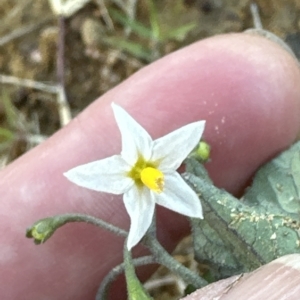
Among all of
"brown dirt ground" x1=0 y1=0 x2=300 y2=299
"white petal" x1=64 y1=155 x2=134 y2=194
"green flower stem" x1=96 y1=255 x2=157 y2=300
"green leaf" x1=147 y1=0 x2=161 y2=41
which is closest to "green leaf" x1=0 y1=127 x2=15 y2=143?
"brown dirt ground" x1=0 y1=0 x2=300 y2=299

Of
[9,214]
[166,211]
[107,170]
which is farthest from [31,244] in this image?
[107,170]

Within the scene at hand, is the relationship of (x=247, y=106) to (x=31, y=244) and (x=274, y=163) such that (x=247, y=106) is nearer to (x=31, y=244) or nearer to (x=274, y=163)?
(x=274, y=163)

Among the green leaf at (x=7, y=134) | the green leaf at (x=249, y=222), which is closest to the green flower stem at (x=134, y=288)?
the green leaf at (x=249, y=222)

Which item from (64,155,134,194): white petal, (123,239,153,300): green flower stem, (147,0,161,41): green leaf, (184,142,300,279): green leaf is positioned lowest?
(184,142,300,279): green leaf

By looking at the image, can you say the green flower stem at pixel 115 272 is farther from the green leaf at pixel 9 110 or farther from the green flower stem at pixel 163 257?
the green leaf at pixel 9 110

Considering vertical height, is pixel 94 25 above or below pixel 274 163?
above

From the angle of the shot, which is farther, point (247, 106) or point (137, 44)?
point (137, 44)

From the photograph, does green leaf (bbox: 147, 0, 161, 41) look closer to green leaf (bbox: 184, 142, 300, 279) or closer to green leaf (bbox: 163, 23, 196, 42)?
green leaf (bbox: 163, 23, 196, 42)

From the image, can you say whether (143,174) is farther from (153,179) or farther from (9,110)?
(9,110)
